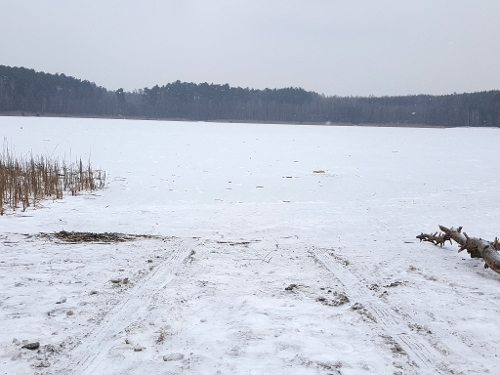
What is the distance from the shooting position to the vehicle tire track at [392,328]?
120 inches

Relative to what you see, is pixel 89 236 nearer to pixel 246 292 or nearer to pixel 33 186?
pixel 246 292

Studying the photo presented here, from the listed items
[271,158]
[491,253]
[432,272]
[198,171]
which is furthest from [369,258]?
[271,158]

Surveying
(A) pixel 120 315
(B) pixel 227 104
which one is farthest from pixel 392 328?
(B) pixel 227 104

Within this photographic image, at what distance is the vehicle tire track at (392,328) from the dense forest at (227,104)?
100.0 metres

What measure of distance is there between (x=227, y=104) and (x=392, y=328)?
120 m

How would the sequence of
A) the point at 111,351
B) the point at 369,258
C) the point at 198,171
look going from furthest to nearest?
the point at 198,171
the point at 369,258
the point at 111,351

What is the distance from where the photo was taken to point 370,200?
1091 centimetres

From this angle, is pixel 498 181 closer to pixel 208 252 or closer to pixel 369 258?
pixel 369 258

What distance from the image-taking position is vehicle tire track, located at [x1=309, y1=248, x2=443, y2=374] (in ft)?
10.0

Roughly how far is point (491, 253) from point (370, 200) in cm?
583

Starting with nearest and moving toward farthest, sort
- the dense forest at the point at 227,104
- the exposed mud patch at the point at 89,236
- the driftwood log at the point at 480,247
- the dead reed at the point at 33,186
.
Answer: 1. the driftwood log at the point at 480,247
2. the exposed mud patch at the point at 89,236
3. the dead reed at the point at 33,186
4. the dense forest at the point at 227,104

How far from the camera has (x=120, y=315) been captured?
12.2ft

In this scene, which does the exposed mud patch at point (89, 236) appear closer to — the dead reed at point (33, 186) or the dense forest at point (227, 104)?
the dead reed at point (33, 186)

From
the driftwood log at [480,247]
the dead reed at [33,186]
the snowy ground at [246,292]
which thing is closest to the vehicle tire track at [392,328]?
the snowy ground at [246,292]
